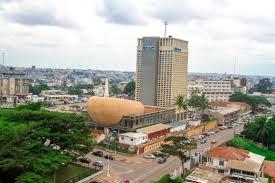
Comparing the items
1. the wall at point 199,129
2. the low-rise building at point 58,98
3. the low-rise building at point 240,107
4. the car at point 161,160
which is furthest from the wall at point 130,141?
the low-rise building at point 58,98

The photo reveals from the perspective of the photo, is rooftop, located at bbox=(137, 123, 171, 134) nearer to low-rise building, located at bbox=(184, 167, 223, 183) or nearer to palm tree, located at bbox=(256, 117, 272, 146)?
palm tree, located at bbox=(256, 117, 272, 146)

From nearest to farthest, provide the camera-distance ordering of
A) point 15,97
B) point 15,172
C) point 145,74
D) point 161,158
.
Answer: point 15,172 < point 161,158 < point 145,74 < point 15,97

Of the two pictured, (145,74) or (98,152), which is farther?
(145,74)

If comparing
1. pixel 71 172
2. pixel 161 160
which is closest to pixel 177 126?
pixel 161 160

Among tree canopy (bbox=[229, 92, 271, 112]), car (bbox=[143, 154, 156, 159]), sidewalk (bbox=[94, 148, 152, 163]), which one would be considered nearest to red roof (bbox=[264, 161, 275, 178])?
car (bbox=[143, 154, 156, 159])

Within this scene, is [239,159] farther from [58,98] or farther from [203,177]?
[58,98]

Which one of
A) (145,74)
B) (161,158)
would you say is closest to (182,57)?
(145,74)

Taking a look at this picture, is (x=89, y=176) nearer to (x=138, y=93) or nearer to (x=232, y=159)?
(x=232, y=159)
